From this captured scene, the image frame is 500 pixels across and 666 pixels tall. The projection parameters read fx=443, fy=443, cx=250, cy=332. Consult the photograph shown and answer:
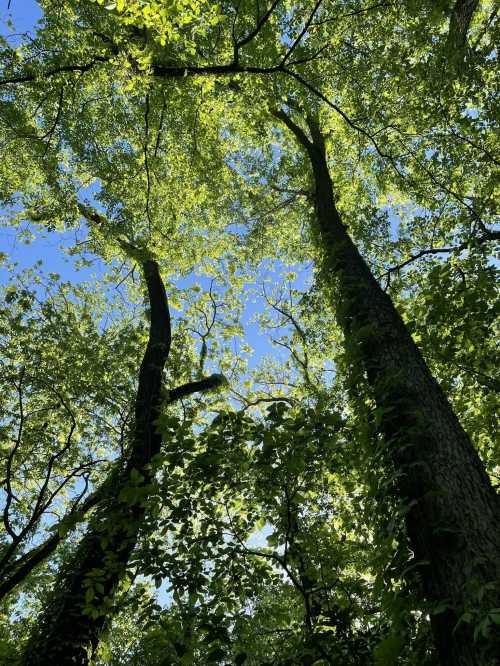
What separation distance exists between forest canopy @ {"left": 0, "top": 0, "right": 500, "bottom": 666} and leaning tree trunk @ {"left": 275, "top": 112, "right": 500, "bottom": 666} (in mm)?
19

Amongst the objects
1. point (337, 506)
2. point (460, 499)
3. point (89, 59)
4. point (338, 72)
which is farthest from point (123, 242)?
point (460, 499)

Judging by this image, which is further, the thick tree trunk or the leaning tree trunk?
the thick tree trunk

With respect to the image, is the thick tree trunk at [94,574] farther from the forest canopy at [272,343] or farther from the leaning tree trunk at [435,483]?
the leaning tree trunk at [435,483]

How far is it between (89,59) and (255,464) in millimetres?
7049

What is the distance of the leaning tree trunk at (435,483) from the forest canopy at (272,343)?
19 mm

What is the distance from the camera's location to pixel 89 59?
23.8 feet

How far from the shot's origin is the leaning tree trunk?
2.57 m

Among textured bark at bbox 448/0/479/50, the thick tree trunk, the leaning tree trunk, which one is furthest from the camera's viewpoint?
textured bark at bbox 448/0/479/50

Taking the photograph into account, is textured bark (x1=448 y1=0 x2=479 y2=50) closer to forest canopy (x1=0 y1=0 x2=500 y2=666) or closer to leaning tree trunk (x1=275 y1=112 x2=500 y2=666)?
forest canopy (x1=0 y1=0 x2=500 y2=666)

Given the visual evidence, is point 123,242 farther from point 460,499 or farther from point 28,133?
point 460,499

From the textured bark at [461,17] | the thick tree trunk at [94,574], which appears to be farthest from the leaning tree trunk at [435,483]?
the textured bark at [461,17]

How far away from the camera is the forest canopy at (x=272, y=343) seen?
3348mm

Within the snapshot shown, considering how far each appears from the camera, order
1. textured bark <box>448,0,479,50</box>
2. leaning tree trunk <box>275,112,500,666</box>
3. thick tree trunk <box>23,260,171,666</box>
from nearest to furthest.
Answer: leaning tree trunk <box>275,112,500,666</box>
thick tree trunk <box>23,260,171,666</box>
textured bark <box>448,0,479,50</box>

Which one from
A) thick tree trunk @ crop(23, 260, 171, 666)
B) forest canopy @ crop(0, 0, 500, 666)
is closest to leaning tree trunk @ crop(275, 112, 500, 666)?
forest canopy @ crop(0, 0, 500, 666)
